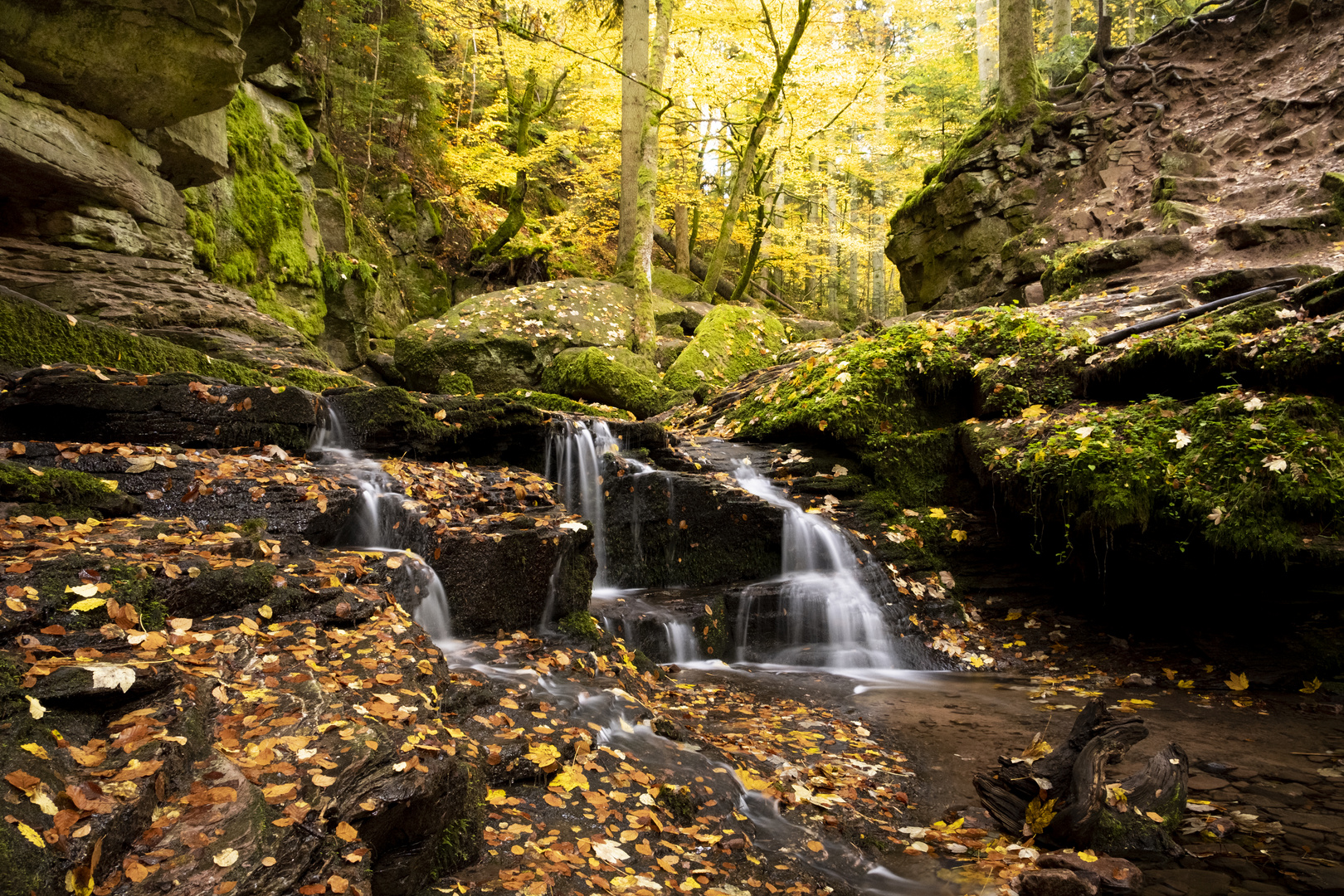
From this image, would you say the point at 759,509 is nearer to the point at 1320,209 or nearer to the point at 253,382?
the point at 253,382

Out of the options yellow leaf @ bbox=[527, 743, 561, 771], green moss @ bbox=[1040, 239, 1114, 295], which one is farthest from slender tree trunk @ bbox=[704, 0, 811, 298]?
yellow leaf @ bbox=[527, 743, 561, 771]

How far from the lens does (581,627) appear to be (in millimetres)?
5523

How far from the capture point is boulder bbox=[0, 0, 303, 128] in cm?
657

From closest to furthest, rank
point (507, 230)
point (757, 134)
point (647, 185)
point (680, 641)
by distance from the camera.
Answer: point (680, 641), point (647, 185), point (757, 134), point (507, 230)

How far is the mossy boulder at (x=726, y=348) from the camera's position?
12.8m

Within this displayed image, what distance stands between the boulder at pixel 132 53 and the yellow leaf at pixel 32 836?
7776 mm

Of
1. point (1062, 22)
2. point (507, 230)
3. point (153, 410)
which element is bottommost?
point (153, 410)

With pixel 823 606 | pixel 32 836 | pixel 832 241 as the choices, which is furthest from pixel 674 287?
pixel 32 836

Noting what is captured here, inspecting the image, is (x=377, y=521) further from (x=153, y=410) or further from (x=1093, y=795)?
(x=1093, y=795)

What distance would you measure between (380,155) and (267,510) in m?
15.0

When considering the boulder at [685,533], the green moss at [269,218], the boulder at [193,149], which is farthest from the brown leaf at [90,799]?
the green moss at [269,218]

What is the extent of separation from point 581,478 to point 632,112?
9662mm

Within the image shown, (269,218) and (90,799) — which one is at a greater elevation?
Result: (269,218)

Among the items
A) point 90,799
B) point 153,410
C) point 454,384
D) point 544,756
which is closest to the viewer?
point 90,799
